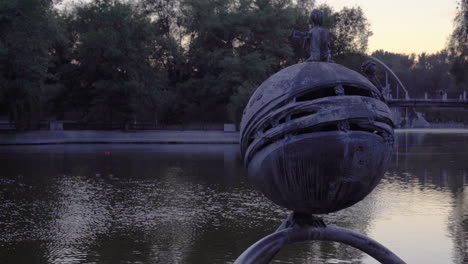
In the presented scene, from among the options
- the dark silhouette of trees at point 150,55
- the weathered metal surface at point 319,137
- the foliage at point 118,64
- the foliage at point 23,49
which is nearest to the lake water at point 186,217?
the weathered metal surface at point 319,137

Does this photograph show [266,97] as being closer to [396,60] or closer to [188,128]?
[188,128]

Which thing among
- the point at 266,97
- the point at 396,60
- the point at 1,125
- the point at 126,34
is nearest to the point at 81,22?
the point at 126,34

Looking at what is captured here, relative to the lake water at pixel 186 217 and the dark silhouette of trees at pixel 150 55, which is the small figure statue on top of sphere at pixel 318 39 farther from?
the dark silhouette of trees at pixel 150 55

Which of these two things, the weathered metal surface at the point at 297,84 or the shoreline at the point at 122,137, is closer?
the weathered metal surface at the point at 297,84

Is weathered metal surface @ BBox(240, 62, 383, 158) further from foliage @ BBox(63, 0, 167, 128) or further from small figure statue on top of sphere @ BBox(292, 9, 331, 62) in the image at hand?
foliage @ BBox(63, 0, 167, 128)

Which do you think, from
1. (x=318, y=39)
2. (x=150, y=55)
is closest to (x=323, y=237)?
(x=318, y=39)

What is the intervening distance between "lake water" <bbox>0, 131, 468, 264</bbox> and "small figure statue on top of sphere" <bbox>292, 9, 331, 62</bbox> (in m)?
5.23

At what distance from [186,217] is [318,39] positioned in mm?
9162

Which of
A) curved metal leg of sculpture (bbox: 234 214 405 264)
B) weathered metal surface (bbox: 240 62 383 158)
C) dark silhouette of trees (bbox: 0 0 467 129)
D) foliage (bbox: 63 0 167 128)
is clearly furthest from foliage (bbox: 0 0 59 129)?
curved metal leg of sculpture (bbox: 234 214 405 264)

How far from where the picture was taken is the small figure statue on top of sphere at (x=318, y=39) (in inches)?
204

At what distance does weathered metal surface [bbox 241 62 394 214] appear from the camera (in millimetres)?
4555

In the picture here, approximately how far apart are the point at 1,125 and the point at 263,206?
44599 mm

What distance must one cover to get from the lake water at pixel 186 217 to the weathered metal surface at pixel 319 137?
512cm

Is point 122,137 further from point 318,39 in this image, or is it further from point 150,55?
point 318,39
